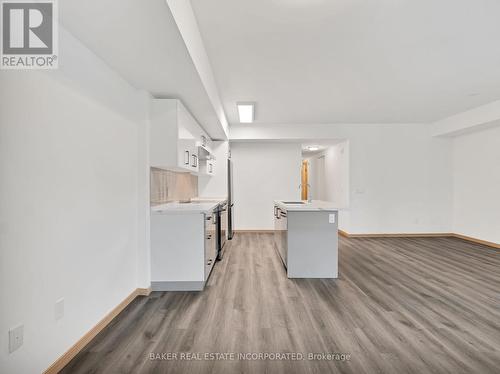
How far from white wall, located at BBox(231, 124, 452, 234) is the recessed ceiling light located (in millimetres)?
659

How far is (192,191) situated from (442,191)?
5870mm

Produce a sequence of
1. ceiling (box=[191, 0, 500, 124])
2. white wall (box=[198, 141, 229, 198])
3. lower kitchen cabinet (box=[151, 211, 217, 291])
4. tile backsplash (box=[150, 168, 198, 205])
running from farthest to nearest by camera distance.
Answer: white wall (box=[198, 141, 229, 198]) → tile backsplash (box=[150, 168, 198, 205]) → lower kitchen cabinet (box=[151, 211, 217, 291]) → ceiling (box=[191, 0, 500, 124])

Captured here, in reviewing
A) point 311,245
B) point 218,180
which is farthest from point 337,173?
point 311,245

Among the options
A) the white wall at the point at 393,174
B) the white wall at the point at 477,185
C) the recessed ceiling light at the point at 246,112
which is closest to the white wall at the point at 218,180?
the white wall at the point at 393,174

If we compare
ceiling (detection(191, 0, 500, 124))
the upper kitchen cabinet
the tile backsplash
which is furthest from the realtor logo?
the tile backsplash

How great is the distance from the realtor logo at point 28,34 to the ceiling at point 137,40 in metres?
0.11

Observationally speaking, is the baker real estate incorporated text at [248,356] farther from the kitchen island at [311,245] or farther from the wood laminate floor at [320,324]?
the kitchen island at [311,245]

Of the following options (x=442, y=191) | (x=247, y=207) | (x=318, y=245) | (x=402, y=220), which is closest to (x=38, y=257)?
(x=318, y=245)

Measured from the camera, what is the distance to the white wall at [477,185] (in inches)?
194

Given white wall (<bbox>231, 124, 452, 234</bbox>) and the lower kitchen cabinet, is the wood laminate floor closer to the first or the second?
the lower kitchen cabinet

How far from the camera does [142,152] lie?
282 centimetres

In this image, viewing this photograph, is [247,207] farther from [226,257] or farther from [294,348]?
[294,348]

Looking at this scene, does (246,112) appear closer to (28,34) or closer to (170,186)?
(170,186)

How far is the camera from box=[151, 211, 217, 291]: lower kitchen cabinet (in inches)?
113
